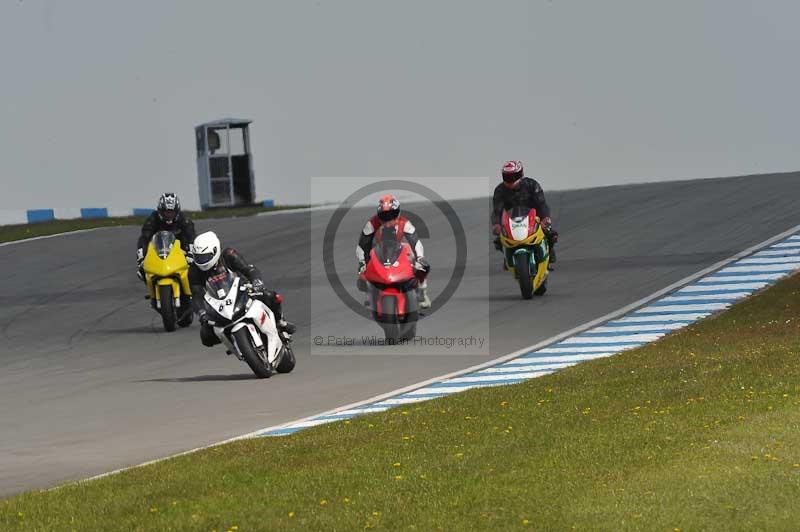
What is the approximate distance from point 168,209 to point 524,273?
494 centimetres

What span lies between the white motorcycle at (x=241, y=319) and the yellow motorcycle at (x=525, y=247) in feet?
18.5

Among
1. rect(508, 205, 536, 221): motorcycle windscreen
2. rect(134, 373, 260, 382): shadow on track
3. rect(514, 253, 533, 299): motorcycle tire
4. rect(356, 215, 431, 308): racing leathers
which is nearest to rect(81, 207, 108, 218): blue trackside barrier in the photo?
rect(514, 253, 533, 299): motorcycle tire

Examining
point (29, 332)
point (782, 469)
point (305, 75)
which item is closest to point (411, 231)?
point (29, 332)

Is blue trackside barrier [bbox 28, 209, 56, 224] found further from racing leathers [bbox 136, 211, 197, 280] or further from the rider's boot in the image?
the rider's boot

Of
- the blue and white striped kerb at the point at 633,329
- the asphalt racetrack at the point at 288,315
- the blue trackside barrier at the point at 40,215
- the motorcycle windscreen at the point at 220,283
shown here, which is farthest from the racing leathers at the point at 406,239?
the blue trackside barrier at the point at 40,215

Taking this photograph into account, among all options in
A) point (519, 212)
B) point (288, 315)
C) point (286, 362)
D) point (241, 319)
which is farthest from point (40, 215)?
point (241, 319)

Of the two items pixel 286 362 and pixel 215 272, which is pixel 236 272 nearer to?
pixel 215 272

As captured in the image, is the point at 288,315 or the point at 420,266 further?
the point at 288,315

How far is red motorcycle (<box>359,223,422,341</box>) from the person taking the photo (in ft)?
51.6

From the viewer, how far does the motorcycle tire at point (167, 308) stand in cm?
1870

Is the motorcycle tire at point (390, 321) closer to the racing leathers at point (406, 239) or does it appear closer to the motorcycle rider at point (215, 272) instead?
the racing leathers at point (406, 239)

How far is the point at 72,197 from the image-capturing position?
35.7 metres

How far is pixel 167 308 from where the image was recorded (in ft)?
61.6

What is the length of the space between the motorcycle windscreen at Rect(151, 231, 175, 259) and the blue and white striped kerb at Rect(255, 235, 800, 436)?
18.7ft
